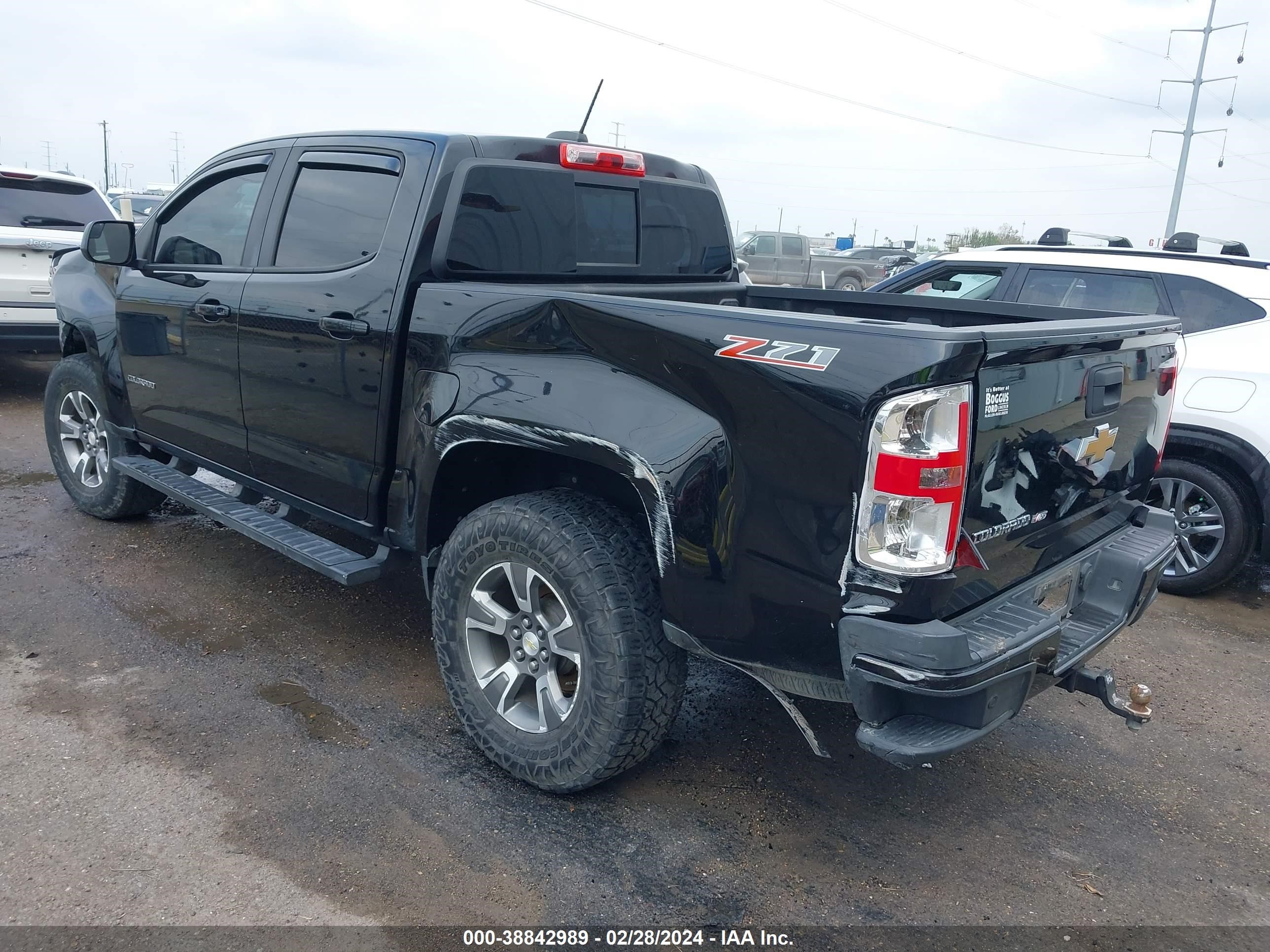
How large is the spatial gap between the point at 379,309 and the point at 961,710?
2.27 meters

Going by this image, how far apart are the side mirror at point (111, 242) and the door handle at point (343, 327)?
66.6 inches

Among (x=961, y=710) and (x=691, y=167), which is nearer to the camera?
(x=961, y=710)

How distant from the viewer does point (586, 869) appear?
8.98 ft

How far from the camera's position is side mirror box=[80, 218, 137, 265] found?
4551 mm

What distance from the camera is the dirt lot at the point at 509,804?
262cm

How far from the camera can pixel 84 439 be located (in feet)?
18.0

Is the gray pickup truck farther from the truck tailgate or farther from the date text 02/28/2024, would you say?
the date text 02/28/2024

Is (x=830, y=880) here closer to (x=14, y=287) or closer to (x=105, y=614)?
(x=105, y=614)

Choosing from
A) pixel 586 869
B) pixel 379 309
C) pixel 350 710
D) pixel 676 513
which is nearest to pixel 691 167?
pixel 379 309

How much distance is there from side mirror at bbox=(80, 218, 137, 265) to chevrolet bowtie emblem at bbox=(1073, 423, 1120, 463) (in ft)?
13.7

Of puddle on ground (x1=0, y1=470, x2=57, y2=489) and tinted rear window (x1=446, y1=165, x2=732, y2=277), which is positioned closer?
tinted rear window (x1=446, y1=165, x2=732, y2=277)

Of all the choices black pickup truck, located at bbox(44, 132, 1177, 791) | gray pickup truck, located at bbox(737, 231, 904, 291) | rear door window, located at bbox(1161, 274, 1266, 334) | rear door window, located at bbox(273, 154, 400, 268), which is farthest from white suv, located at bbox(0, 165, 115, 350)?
gray pickup truck, located at bbox(737, 231, 904, 291)

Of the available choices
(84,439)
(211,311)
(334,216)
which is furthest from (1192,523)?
(84,439)

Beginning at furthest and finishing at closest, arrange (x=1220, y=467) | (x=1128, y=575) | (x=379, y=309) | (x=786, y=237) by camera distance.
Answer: (x=786, y=237)
(x=1220, y=467)
(x=379, y=309)
(x=1128, y=575)
